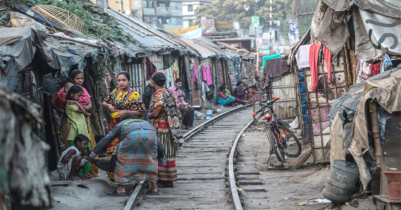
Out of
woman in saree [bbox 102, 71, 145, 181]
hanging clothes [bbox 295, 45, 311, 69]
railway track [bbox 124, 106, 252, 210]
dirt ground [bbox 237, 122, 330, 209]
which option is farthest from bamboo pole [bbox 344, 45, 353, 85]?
woman in saree [bbox 102, 71, 145, 181]

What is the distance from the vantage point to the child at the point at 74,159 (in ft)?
27.0

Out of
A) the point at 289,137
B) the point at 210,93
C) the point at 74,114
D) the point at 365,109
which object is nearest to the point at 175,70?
the point at 210,93

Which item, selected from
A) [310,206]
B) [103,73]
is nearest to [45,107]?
Result: [103,73]

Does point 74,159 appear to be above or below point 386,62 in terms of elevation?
below

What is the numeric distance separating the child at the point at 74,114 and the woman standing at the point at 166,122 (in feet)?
4.11

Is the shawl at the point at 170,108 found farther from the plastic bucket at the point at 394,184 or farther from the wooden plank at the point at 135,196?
the plastic bucket at the point at 394,184

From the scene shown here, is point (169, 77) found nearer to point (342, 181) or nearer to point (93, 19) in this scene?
point (93, 19)

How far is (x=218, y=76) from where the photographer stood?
30.7 m

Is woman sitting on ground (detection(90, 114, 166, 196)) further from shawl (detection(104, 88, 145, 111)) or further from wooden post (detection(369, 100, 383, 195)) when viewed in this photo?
wooden post (detection(369, 100, 383, 195))

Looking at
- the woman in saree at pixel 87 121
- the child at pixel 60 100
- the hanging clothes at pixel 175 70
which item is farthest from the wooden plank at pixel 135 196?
the hanging clothes at pixel 175 70

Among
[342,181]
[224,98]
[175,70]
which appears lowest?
[224,98]

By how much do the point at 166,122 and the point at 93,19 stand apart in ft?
27.2

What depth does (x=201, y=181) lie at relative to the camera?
9328 millimetres

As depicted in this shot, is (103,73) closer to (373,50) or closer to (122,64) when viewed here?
(122,64)
